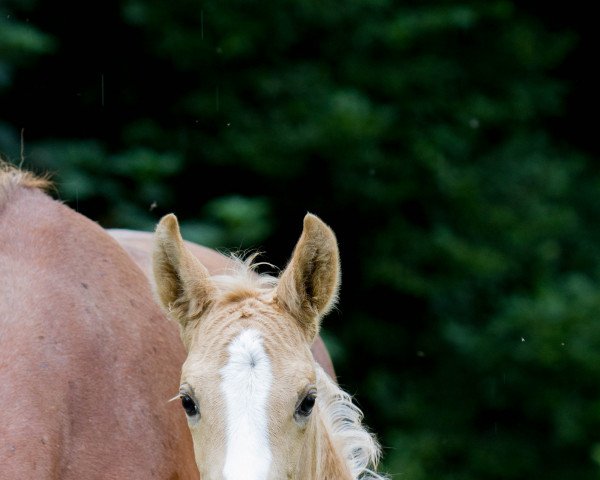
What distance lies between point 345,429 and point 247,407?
927mm

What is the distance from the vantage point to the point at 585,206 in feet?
32.3

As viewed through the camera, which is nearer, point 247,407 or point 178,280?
point 247,407

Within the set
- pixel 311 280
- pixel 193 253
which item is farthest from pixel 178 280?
A: pixel 193 253

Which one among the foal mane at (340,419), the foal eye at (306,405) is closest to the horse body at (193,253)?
the foal mane at (340,419)

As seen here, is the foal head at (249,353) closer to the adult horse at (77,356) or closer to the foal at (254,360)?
the foal at (254,360)

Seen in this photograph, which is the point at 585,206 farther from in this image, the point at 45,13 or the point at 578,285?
the point at 45,13

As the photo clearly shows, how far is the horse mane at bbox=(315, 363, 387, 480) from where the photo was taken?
3482mm

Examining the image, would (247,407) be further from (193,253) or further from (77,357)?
(193,253)

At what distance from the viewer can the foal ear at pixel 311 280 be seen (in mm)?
3016

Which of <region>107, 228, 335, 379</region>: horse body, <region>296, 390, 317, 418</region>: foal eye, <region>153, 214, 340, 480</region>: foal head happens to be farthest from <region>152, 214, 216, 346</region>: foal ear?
<region>107, 228, 335, 379</region>: horse body

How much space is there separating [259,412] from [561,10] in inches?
343

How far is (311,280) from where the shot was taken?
310 cm

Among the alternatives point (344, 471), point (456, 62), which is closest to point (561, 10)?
point (456, 62)

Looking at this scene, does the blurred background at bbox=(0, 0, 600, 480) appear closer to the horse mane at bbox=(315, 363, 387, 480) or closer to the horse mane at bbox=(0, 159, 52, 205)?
the horse mane at bbox=(0, 159, 52, 205)
